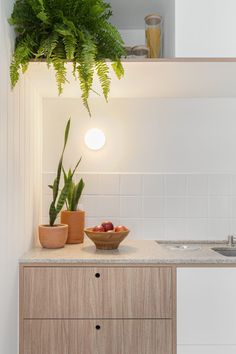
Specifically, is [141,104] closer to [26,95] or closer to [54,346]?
[26,95]

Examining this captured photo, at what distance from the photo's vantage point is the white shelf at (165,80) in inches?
77.3

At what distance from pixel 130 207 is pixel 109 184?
21cm

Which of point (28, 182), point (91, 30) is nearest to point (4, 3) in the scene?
point (91, 30)

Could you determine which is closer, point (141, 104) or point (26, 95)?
point (26, 95)

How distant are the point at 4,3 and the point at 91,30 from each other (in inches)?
16.5

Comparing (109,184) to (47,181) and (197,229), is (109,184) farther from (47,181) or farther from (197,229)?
(197,229)

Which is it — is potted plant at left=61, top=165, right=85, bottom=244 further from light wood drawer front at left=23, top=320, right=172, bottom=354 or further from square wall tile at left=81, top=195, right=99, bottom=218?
light wood drawer front at left=23, top=320, right=172, bottom=354

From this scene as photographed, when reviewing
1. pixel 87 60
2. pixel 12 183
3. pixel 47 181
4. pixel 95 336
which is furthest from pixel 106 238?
pixel 87 60

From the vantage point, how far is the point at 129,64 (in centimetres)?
194

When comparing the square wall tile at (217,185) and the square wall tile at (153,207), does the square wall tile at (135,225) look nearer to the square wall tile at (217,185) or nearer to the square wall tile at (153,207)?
the square wall tile at (153,207)

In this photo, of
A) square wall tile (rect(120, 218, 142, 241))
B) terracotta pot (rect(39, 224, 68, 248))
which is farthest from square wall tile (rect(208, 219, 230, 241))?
terracotta pot (rect(39, 224, 68, 248))

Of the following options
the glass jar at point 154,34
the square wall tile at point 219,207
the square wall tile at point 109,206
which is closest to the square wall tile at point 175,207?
the square wall tile at point 219,207

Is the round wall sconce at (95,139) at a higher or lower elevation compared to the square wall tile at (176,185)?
higher

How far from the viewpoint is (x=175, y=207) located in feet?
8.59
